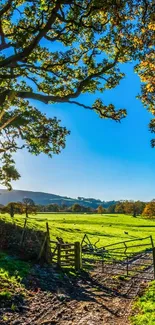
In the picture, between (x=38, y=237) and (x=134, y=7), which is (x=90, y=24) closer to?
(x=134, y=7)

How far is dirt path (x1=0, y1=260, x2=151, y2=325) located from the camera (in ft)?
40.1

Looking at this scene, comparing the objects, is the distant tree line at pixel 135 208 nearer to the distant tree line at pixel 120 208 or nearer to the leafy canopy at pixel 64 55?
the distant tree line at pixel 120 208

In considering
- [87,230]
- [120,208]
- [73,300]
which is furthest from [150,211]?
[73,300]

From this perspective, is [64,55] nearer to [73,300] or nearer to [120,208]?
[73,300]

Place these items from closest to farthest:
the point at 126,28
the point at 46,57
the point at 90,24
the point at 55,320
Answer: the point at 55,320 → the point at 126,28 → the point at 90,24 → the point at 46,57

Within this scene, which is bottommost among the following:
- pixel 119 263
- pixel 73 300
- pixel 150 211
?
pixel 73 300

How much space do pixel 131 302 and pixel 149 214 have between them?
9128cm

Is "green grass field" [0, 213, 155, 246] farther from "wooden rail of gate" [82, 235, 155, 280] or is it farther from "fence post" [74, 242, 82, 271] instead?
"fence post" [74, 242, 82, 271]

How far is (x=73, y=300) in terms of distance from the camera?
15.2 m

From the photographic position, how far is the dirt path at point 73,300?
1223 cm

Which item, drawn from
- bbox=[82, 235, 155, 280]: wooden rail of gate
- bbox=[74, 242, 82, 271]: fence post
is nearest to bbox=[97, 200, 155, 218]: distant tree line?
bbox=[82, 235, 155, 280]: wooden rail of gate

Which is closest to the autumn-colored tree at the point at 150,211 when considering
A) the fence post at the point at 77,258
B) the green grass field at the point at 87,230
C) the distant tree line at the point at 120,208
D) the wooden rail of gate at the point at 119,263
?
the distant tree line at the point at 120,208

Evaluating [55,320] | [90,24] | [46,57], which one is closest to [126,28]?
[90,24]

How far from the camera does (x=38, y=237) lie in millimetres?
25438
